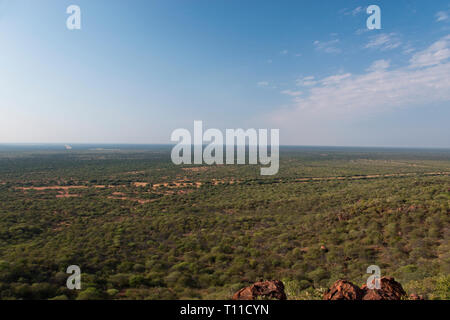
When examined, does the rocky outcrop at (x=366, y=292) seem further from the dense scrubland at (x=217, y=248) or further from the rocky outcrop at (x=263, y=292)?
the dense scrubland at (x=217, y=248)

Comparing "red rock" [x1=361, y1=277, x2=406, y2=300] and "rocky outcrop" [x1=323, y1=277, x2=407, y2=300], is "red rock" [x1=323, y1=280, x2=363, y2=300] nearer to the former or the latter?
"rocky outcrop" [x1=323, y1=277, x2=407, y2=300]

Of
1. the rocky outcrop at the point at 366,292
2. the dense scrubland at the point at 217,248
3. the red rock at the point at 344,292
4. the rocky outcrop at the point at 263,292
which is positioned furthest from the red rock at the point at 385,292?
the rocky outcrop at the point at 263,292

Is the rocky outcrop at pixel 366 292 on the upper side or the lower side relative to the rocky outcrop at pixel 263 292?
upper

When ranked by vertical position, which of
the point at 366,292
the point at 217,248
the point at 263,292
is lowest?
the point at 217,248

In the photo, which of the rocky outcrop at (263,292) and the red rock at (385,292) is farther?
the rocky outcrop at (263,292)

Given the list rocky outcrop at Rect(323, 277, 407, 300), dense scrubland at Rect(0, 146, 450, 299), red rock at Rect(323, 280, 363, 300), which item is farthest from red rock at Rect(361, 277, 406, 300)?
dense scrubland at Rect(0, 146, 450, 299)

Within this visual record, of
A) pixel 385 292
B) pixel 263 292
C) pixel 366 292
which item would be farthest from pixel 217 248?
pixel 385 292

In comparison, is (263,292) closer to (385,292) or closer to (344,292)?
(344,292)

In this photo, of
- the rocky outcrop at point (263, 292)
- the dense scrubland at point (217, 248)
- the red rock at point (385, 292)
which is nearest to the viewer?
the red rock at point (385, 292)
